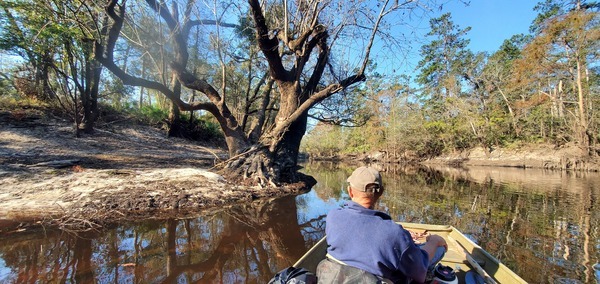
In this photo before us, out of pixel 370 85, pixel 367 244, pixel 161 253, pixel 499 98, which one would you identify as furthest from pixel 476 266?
pixel 499 98

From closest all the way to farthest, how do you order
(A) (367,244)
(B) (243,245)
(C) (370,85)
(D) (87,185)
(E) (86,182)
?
1. (A) (367,244)
2. (B) (243,245)
3. (D) (87,185)
4. (E) (86,182)
5. (C) (370,85)

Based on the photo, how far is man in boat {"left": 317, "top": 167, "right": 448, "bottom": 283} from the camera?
172 cm

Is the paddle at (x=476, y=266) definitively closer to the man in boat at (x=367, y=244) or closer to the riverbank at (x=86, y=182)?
the man in boat at (x=367, y=244)

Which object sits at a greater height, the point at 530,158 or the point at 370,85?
the point at 370,85

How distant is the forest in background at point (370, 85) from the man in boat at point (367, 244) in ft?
22.9

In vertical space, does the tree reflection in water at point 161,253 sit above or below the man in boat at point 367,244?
below

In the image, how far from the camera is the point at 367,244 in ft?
5.68

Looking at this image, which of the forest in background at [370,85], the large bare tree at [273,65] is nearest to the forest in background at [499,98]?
the forest in background at [370,85]

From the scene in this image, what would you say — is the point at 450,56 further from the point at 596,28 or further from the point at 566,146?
the point at 596,28

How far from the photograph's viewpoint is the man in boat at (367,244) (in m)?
1.72

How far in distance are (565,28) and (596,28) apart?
157cm

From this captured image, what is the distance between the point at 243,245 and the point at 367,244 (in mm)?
3203

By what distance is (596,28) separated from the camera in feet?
60.4

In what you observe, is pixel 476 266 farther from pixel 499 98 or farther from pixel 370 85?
pixel 499 98
